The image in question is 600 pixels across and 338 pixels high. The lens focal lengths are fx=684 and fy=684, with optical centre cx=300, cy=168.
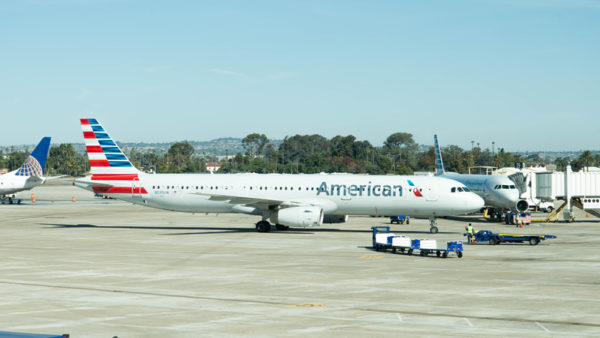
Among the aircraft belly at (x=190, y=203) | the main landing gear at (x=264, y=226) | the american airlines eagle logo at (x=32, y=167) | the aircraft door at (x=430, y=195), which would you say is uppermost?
the american airlines eagle logo at (x=32, y=167)

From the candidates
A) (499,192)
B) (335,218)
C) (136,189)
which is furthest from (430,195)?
(136,189)

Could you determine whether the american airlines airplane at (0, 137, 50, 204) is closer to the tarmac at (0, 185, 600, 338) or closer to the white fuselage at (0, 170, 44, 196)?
the white fuselage at (0, 170, 44, 196)

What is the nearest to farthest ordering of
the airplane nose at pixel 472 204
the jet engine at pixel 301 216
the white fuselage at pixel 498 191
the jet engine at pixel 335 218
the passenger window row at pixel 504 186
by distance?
the jet engine at pixel 301 216
the airplane nose at pixel 472 204
the jet engine at pixel 335 218
the white fuselage at pixel 498 191
the passenger window row at pixel 504 186

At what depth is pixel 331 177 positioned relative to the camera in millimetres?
53188

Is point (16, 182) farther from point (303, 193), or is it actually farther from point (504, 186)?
point (504, 186)

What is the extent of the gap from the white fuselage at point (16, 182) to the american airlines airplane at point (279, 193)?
3766 centimetres

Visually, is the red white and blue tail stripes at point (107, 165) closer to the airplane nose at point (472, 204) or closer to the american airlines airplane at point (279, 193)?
the american airlines airplane at point (279, 193)

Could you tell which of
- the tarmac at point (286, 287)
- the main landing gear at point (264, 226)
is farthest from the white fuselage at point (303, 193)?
the tarmac at point (286, 287)

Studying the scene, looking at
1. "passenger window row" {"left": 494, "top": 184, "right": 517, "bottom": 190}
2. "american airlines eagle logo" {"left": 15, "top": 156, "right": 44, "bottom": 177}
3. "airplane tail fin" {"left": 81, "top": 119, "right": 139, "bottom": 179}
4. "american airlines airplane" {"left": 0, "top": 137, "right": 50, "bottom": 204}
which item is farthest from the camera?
"american airlines airplane" {"left": 0, "top": 137, "right": 50, "bottom": 204}

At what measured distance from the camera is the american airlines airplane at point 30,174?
8869cm

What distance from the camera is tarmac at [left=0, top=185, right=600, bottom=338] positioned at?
1950 centimetres

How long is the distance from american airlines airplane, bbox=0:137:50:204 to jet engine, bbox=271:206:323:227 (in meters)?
50.3

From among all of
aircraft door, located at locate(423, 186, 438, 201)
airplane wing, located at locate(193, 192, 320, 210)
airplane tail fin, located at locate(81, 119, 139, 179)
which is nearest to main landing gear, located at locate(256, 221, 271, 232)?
airplane wing, located at locate(193, 192, 320, 210)

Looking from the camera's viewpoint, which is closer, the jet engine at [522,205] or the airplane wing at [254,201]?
the airplane wing at [254,201]
